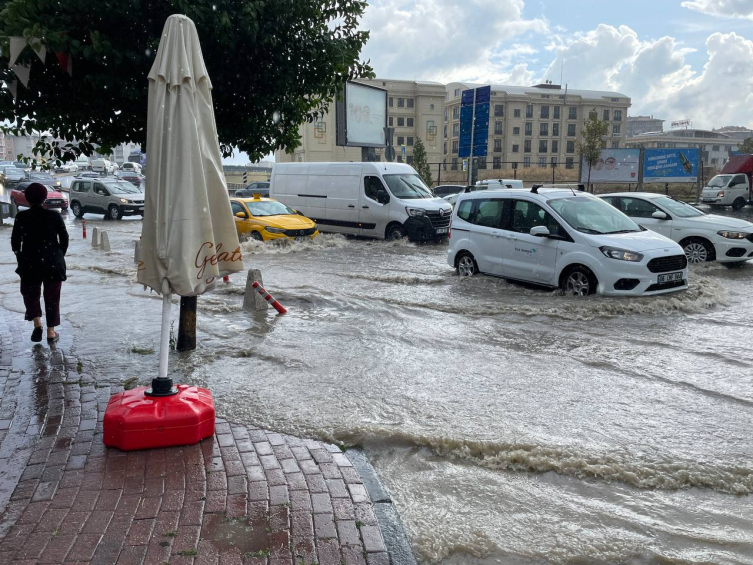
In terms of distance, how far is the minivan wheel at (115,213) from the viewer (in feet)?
94.9

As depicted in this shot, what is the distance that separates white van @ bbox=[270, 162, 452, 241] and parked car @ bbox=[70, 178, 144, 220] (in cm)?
1118

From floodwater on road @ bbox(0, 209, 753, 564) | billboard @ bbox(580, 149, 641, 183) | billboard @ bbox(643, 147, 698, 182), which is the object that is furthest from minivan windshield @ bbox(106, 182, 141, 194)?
billboard @ bbox(643, 147, 698, 182)

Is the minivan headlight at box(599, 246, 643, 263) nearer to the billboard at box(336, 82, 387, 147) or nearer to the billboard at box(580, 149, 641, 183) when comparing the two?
the billboard at box(336, 82, 387, 147)

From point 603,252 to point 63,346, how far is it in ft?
24.8

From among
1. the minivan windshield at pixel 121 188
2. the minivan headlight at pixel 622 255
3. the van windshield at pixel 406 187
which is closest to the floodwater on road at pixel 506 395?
→ the minivan headlight at pixel 622 255

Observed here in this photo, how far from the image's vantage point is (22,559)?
3.14 meters

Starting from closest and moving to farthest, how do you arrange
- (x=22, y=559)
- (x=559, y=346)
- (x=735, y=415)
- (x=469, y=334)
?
(x=22, y=559) < (x=735, y=415) < (x=559, y=346) < (x=469, y=334)

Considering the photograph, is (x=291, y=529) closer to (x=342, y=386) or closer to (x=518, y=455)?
(x=518, y=455)

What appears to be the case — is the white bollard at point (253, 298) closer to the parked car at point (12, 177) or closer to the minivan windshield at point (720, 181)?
the minivan windshield at point (720, 181)

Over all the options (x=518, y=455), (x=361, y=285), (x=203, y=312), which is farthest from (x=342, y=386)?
(x=361, y=285)

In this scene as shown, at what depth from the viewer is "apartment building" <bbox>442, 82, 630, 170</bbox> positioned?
106 m

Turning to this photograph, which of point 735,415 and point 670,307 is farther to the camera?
point 670,307

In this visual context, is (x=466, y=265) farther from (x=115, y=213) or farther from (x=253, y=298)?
(x=115, y=213)

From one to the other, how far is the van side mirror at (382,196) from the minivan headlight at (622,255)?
32.3 ft
